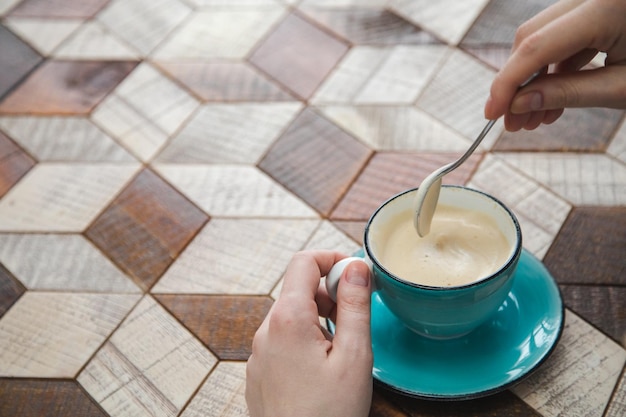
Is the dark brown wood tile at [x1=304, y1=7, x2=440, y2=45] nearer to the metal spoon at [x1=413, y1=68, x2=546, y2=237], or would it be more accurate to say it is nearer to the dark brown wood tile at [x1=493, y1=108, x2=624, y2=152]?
→ the dark brown wood tile at [x1=493, y1=108, x2=624, y2=152]

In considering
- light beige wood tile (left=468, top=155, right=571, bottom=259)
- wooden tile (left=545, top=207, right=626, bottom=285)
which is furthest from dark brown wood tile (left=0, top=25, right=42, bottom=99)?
wooden tile (left=545, top=207, right=626, bottom=285)

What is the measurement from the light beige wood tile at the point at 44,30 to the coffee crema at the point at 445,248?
814 millimetres

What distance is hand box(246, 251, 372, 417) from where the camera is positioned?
62cm

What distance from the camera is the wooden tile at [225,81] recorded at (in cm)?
114

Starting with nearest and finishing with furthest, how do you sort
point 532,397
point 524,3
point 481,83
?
1. point 532,397
2. point 481,83
3. point 524,3

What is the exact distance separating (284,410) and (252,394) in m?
0.05

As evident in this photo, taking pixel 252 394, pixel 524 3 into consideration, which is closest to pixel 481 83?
pixel 524 3

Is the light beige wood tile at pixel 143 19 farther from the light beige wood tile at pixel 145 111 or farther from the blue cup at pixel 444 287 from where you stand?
the blue cup at pixel 444 287

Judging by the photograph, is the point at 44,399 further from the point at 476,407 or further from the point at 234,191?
the point at 476,407

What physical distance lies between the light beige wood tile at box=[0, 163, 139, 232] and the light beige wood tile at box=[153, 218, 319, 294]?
0.55 feet

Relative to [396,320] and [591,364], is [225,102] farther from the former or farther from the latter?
[591,364]

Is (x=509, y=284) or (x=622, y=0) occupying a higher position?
(x=622, y=0)

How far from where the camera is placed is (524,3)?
1.21 meters

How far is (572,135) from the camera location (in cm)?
100
